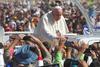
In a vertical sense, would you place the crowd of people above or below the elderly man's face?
below

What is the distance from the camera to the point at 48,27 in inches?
335

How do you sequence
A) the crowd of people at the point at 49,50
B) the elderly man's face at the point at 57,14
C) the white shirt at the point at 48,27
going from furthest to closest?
the white shirt at the point at 48,27, the elderly man's face at the point at 57,14, the crowd of people at the point at 49,50

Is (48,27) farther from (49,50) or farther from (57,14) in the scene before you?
(49,50)

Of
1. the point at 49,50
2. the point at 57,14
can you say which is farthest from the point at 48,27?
the point at 49,50

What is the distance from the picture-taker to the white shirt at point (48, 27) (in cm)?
831

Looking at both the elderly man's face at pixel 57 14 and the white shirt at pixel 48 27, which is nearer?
the elderly man's face at pixel 57 14

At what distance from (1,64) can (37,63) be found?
486mm

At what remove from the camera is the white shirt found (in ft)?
27.3

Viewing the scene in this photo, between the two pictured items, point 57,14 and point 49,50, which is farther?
point 57,14

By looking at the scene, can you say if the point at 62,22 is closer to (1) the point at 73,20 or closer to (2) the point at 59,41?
(2) the point at 59,41

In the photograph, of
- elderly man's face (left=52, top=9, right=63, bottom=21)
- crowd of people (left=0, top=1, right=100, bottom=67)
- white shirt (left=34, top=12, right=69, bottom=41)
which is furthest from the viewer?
white shirt (left=34, top=12, right=69, bottom=41)

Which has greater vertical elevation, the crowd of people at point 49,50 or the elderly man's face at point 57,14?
the elderly man's face at point 57,14

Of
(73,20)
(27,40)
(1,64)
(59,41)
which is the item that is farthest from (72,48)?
(73,20)

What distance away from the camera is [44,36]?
Result: 832 centimetres
